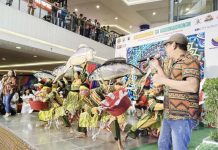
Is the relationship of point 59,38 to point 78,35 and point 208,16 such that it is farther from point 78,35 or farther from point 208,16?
point 208,16

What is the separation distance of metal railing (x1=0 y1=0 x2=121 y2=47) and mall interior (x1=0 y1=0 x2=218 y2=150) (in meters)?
0.05

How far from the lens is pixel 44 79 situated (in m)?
6.04

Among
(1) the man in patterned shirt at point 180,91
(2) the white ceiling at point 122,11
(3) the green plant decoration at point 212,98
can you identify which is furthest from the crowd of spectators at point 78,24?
(1) the man in patterned shirt at point 180,91

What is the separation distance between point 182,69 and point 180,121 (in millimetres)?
399

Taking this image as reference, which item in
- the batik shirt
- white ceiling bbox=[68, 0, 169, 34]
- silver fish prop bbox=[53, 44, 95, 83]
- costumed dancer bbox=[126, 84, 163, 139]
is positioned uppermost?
white ceiling bbox=[68, 0, 169, 34]

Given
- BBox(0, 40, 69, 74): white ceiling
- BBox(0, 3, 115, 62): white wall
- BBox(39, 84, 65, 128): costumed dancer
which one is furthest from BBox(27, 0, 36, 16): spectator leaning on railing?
BBox(39, 84, 65, 128): costumed dancer

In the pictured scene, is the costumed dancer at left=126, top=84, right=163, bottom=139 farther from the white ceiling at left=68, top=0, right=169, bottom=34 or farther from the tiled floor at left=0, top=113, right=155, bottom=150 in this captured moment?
the white ceiling at left=68, top=0, right=169, bottom=34

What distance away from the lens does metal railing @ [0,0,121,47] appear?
8809 mm

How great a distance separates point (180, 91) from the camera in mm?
1767

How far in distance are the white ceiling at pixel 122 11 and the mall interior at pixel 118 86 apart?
116 inches

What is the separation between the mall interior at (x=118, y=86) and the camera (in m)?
1.82

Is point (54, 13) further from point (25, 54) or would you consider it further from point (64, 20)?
point (25, 54)

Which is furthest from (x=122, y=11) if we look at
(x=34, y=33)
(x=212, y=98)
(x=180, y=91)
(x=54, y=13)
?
(x=180, y=91)

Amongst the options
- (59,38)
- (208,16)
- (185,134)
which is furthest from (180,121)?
(59,38)
